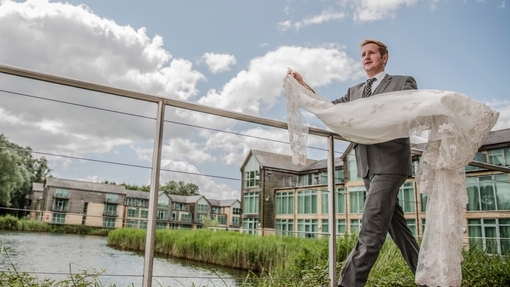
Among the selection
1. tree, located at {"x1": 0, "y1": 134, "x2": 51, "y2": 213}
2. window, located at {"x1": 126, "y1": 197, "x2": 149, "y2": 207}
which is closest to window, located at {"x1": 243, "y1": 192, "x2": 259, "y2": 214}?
tree, located at {"x1": 0, "y1": 134, "x2": 51, "y2": 213}

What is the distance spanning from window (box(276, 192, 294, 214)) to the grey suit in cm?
802

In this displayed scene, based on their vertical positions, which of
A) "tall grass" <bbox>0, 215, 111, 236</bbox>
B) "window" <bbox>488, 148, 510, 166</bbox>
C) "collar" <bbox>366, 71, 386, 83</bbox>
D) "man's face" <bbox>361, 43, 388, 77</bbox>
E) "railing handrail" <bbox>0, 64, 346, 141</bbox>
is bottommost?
"tall grass" <bbox>0, 215, 111, 236</bbox>

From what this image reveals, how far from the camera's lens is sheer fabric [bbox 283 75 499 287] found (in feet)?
5.44

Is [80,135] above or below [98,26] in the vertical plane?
below

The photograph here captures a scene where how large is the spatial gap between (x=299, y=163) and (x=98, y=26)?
33.2 meters

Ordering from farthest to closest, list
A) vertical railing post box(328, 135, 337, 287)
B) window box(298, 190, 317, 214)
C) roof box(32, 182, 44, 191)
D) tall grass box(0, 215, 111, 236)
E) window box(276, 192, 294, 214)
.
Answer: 1. window box(298, 190, 317, 214)
2. window box(276, 192, 294, 214)
3. roof box(32, 182, 44, 191)
4. tall grass box(0, 215, 111, 236)
5. vertical railing post box(328, 135, 337, 287)

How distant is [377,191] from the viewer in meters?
1.77

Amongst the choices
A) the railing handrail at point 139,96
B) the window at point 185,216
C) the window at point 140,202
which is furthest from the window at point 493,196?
the railing handrail at point 139,96

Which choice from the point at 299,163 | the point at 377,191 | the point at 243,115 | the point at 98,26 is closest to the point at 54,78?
the point at 243,115

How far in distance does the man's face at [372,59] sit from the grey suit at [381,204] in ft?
0.36

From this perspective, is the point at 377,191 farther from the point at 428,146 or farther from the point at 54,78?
the point at 54,78

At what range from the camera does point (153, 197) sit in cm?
176

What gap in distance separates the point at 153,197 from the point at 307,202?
10.8 meters

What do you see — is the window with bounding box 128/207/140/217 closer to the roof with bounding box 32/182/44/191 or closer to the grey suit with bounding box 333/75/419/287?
the grey suit with bounding box 333/75/419/287
